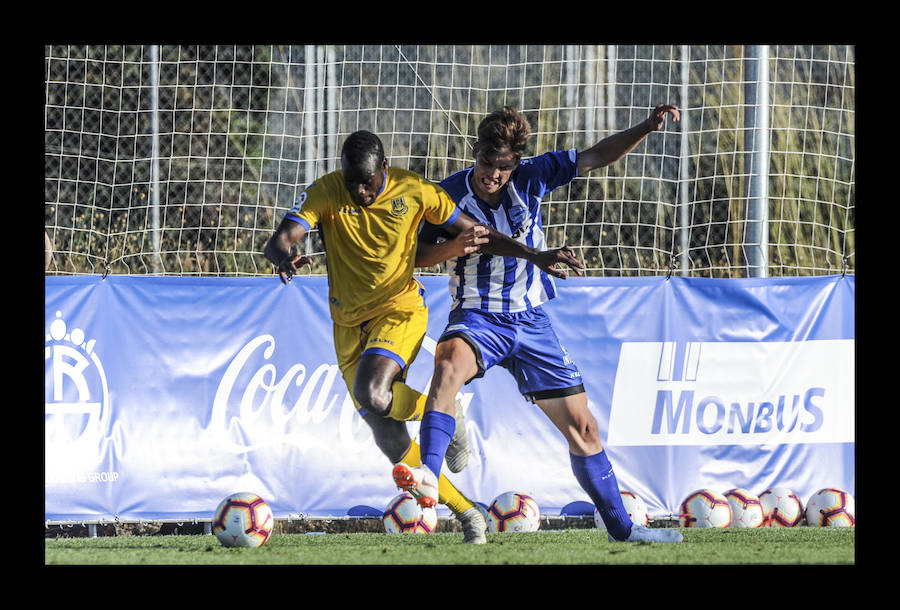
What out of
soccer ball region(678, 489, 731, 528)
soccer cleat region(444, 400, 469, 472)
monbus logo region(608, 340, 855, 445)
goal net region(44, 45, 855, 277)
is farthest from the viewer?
goal net region(44, 45, 855, 277)

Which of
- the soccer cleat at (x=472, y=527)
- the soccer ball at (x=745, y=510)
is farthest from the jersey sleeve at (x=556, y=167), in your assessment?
the soccer ball at (x=745, y=510)

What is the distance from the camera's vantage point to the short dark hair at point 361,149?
6.24 m

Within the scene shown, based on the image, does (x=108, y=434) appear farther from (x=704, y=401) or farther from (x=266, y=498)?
(x=704, y=401)

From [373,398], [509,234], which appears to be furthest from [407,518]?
[509,234]

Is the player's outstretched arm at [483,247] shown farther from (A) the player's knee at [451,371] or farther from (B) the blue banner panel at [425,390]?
(B) the blue banner panel at [425,390]

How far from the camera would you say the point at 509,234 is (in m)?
6.72

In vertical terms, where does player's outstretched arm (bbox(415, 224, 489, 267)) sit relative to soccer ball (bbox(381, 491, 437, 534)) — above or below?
above

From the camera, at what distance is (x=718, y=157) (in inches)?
367

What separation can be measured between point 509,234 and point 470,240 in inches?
15.6

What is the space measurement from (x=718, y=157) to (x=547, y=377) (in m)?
3.57

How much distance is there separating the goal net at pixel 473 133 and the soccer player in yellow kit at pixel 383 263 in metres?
2.60

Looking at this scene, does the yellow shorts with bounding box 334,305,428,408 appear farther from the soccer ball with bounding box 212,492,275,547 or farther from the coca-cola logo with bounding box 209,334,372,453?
the coca-cola logo with bounding box 209,334,372,453

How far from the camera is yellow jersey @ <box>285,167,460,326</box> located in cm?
650

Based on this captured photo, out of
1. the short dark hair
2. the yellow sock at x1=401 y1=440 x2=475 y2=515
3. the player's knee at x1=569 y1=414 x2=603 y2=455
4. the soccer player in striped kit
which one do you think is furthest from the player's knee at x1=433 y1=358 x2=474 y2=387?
the short dark hair
